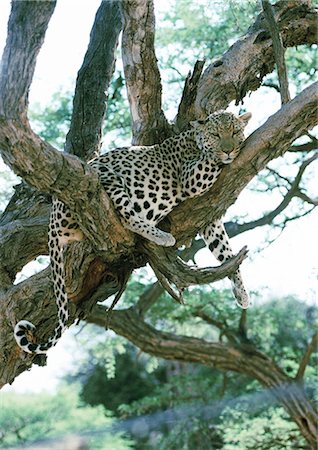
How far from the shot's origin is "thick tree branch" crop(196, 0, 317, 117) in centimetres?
622

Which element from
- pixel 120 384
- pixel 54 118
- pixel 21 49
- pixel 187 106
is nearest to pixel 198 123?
pixel 187 106

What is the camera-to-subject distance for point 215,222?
19.2 ft

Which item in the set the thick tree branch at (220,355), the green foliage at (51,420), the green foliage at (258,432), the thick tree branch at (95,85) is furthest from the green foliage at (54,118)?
the green foliage at (51,420)

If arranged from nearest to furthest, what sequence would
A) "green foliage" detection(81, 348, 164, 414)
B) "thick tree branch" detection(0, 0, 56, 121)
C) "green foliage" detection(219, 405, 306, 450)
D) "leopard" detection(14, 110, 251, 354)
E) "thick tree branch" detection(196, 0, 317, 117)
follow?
"thick tree branch" detection(0, 0, 56, 121), "leopard" detection(14, 110, 251, 354), "thick tree branch" detection(196, 0, 317, 117), "green foliage" detection(219, 405, 306, 450), "green foliage" detection(81, 348, 164, 414)

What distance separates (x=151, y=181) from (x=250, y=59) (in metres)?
1.52

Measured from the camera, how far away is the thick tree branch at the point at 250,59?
622 centimetres

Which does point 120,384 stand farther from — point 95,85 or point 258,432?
point 95,85

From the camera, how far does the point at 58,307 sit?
524 centimetres

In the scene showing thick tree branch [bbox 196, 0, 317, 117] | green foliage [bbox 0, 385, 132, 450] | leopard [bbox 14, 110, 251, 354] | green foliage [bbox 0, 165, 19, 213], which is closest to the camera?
leopard [bbox 14, 110, 251, 354]

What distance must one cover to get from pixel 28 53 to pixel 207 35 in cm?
650

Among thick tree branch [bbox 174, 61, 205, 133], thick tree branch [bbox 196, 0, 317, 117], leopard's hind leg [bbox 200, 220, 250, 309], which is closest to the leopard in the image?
leopard's hind leg [bbox 200, 220, 250, 309]

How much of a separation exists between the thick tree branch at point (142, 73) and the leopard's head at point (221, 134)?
15.1 inches

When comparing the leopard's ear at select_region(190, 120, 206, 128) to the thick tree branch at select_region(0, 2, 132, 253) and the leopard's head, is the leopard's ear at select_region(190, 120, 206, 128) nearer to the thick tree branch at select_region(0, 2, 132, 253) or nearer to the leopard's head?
the leopard's head

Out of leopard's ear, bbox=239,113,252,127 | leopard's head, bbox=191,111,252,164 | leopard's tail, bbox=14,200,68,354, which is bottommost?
leopard's tail, bbox=14,200,68,354
